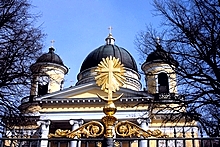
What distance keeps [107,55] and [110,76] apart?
26.1 metres

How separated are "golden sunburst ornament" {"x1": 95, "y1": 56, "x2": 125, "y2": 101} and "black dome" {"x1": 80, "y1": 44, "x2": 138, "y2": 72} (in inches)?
1011

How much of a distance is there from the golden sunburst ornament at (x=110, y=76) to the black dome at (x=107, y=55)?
84.3 feet

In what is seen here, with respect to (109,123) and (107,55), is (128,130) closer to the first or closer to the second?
(109,123)

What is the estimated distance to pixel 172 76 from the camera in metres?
13.9

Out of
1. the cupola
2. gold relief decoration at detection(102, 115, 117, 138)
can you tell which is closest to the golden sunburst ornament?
gold relief decoration at detection(102, 115, 117, 138)

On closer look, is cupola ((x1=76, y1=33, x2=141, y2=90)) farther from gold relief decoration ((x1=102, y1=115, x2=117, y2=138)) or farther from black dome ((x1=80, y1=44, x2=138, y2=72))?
gold relief decoration ((x1=102, y1=115, x2=117, y2=138))

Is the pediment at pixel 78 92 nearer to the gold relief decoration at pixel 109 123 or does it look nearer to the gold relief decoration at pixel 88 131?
the gold relief decoration at pixel 88 131

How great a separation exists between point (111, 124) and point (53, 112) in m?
21.2

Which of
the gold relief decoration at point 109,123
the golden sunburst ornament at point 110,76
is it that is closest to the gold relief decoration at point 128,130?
the gold relief decoration at point 109,123

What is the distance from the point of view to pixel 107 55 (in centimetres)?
3209

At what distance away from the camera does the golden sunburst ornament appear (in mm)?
6012

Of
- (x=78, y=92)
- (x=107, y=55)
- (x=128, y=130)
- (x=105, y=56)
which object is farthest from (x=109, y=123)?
(x=107, y=55)

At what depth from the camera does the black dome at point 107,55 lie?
3219cm

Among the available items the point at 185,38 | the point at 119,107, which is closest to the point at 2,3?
the point at 185,38
